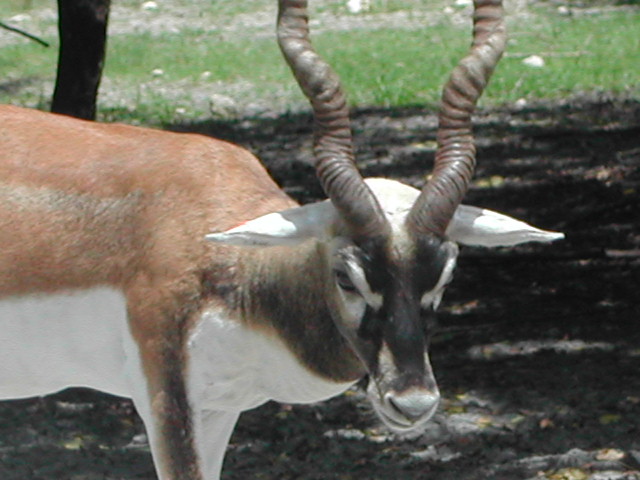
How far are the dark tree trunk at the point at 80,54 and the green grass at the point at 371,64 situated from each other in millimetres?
2604

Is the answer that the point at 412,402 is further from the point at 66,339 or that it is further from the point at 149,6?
the point at 149,6

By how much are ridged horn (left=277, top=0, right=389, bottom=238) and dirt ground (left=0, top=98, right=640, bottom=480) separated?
8.10 ft

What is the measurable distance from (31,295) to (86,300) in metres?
0.22

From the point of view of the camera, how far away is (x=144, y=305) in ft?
15.1

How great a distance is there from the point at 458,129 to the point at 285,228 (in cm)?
68

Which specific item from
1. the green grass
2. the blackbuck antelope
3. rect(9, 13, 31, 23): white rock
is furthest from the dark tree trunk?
rect(9, 13, 31, 23): white rock

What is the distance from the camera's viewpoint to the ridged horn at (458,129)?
4344 mm

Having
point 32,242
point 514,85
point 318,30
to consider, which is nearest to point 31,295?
point 32,242

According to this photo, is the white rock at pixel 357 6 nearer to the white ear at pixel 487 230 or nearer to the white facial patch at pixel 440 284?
the white ear at pixel 487 230

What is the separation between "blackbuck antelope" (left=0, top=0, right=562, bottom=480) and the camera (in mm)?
4305

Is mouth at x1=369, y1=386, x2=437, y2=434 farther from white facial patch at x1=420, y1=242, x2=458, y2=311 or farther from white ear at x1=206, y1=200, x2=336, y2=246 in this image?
white ear at x1=206, y1=200, x2=336, y2=246

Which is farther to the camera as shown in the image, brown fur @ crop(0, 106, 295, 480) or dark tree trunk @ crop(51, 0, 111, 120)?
dark tree trunk @ crop(51, 0, 111, 120)

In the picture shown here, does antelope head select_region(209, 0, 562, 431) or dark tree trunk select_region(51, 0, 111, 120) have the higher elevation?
dark tree trunk select_region(51, 0, 111, 120)

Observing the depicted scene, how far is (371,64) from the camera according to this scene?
16688mm
